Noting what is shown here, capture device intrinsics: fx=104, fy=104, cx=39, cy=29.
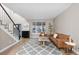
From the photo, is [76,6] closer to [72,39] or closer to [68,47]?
[72,39]

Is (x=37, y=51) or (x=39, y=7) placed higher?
(x=39, y=7)

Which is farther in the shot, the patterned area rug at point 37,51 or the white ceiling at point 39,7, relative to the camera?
the white ceiling at point 39,7

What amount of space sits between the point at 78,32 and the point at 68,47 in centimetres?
80

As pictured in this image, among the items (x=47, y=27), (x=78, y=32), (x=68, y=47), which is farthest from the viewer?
(x=47, y=27)

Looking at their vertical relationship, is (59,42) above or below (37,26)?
below

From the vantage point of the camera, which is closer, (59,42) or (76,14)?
(76,14)

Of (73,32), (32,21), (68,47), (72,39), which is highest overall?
(32,21)

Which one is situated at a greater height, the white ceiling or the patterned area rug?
the white ceiling

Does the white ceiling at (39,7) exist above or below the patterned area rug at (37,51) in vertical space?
above

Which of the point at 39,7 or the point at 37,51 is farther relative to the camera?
the point at 39,7

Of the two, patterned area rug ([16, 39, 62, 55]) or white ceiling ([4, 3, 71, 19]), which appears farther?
white ceiling ([4, 3, 71, 19])

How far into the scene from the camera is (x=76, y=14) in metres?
4.20
